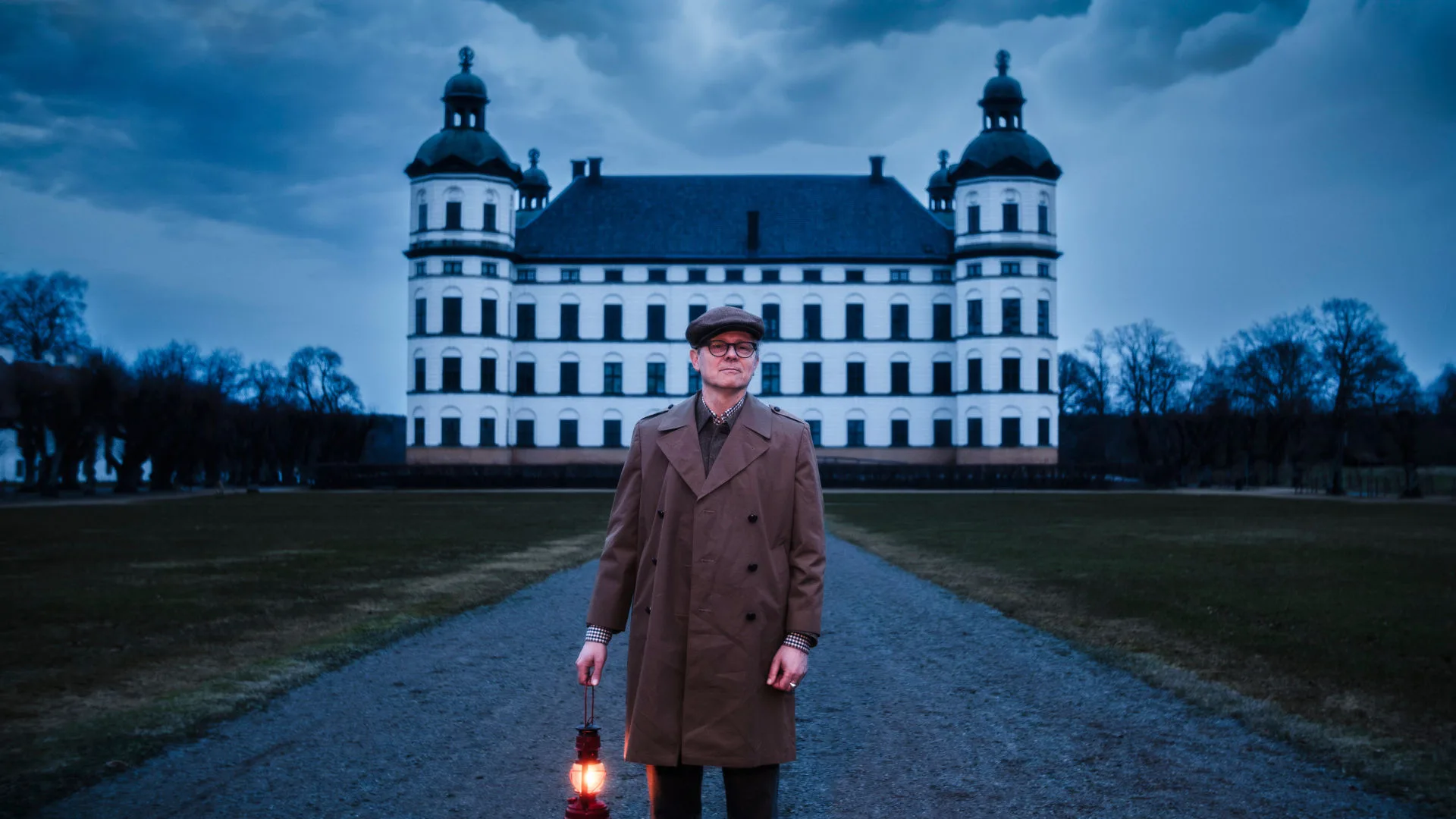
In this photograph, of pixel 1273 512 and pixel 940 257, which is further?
pixel 940 257

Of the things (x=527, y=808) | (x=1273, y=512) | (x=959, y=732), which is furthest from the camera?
(x=1273, y=512)

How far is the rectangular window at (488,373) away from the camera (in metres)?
65.0

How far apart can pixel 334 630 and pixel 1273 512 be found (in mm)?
32452

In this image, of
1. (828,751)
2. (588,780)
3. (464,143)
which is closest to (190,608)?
(828,751)

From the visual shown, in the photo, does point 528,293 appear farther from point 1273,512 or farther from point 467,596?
point 467,596

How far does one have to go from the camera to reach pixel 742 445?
159 inches

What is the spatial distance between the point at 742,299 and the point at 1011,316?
15577 mm

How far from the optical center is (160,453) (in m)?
55.0

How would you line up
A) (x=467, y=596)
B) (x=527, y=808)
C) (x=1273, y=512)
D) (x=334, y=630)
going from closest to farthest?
(x=527, y=808) → (x=334, y=630) → (x=467, y=596) → (x=1273, y=512)

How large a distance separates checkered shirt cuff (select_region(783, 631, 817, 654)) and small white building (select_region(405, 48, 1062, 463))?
6027 centimetres

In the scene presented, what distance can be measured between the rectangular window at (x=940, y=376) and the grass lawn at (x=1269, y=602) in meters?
36.2

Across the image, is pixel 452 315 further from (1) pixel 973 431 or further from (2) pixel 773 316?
(1) pixel 973 431

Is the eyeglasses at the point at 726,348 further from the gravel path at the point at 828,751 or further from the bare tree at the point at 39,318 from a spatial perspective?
the bare tree at the point at 39,318

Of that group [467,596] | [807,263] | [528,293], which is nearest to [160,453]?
[528,293]
